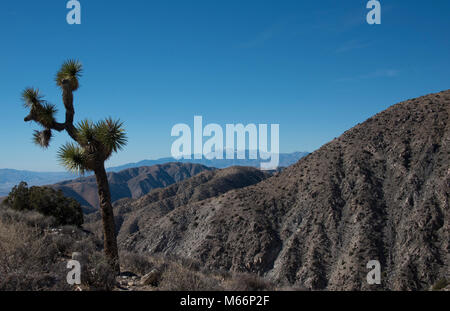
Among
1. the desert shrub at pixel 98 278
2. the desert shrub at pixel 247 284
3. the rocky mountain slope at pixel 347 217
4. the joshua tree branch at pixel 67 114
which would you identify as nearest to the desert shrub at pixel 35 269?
the desert shrub at pixel 98 278

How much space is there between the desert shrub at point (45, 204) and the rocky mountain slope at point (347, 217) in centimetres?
1832

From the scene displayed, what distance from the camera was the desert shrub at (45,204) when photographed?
1947cm

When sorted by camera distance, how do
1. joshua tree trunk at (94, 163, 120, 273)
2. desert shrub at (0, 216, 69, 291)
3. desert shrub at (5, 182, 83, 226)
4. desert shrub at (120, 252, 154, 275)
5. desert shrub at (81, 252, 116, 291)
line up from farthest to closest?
desert shrub at (5, 182, 83, 226) → desert shrub at (120, 252, 154, 275) → joshua tree trunk at (94, 163, 120, 273) → desert shrub at (81, 252, 116, 291) → desert shrub at (0, 216, 69, 291)

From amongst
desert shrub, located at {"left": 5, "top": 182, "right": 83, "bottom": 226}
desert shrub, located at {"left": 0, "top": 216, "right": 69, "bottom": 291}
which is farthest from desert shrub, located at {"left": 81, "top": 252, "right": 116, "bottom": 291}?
desert shrub, located at {"left": 5, "top": 182, "right": 83, "bottom": 226}

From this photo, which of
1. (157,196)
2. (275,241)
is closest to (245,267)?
(275,241)

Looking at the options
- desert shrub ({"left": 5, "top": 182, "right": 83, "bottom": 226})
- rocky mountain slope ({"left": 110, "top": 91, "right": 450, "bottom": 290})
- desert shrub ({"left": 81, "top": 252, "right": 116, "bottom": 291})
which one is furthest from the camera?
rocky mountain slope ({"left": 110, "top": 91, "right": 450, "bottom": 290})

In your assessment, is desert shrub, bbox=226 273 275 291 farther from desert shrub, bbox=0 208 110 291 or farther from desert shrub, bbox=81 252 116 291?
desert shrub, bbox=0 208 110 291

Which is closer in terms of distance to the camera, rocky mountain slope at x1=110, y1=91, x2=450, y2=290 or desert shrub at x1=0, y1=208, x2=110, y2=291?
desert shrub at x1=0, y1=208, x2=110, y2=291

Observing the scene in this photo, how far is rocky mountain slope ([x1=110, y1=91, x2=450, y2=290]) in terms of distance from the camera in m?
30.7

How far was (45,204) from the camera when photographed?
1986 cm

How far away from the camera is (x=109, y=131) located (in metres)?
9.34

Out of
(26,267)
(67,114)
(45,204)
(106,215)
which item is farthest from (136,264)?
(45,204)

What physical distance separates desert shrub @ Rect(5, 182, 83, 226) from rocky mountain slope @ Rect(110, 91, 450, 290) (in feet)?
60.1
